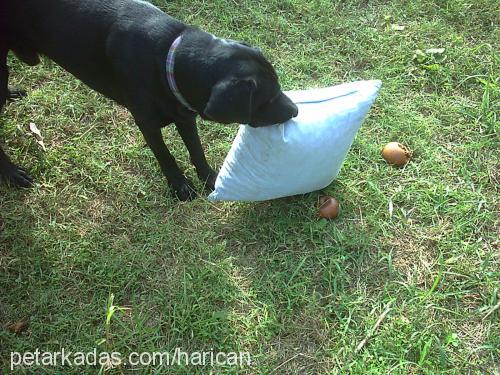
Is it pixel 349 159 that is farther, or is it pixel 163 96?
pixel 349 159

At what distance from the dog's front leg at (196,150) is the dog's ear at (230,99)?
46 centimetres

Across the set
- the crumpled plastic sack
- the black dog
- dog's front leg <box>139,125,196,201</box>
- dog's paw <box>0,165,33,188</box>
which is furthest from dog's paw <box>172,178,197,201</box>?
dog's paw <box>0,165,33,188</box>

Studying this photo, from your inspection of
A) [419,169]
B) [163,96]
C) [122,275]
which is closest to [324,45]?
[419,169]

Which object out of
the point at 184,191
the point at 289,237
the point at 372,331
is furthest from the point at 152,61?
the point at 372,331

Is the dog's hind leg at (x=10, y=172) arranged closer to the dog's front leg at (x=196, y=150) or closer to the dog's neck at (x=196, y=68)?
A: the dog's front leg at (x=196, y=150)

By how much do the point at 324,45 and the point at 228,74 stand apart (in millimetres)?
1547

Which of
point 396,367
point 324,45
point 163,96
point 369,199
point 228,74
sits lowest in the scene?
point 396,367

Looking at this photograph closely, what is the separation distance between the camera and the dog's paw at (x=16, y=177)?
3072 millimetres

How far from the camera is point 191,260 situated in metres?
2.77

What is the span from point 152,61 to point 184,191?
2.61ft

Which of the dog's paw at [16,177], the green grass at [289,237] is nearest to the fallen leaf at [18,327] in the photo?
the green grass at [289,237]

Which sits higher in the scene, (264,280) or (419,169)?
(419,169)

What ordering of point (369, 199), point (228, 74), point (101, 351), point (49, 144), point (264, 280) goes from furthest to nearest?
point (49, 144) → point (369, 199) → point (264, 280) → point (101, 351) → point (228, 74)

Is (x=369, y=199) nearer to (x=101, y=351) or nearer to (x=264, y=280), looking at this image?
(x=264, y=280)
